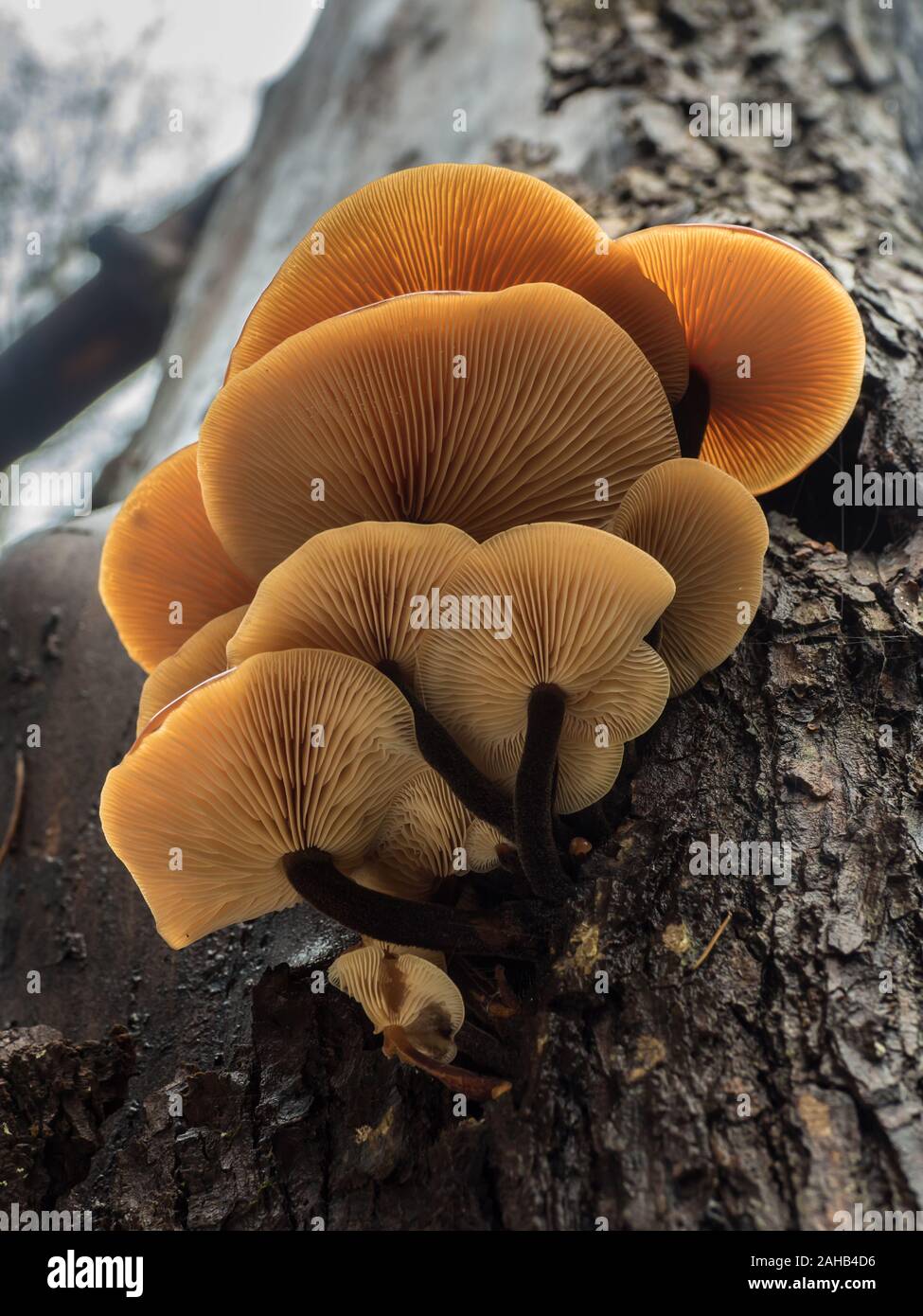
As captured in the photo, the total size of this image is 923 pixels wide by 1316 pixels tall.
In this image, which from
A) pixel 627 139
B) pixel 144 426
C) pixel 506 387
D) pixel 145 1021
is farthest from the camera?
pixel 144 426

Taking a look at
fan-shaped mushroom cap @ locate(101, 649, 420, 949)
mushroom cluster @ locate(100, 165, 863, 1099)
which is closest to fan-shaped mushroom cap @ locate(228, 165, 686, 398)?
mushroom cluster @ locate(100, 165, 863, 1099)

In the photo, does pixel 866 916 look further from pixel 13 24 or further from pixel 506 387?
pixel 13 24


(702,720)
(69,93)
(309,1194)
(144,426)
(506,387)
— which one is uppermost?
(69,93)

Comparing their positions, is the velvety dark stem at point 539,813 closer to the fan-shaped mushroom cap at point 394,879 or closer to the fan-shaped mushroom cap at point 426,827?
the fan-shaped mushroom cap at point 426,827

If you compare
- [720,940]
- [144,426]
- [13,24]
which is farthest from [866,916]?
[13,24]

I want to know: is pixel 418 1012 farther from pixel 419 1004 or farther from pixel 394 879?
pixel 394 879

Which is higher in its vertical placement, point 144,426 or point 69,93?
point 69,93
